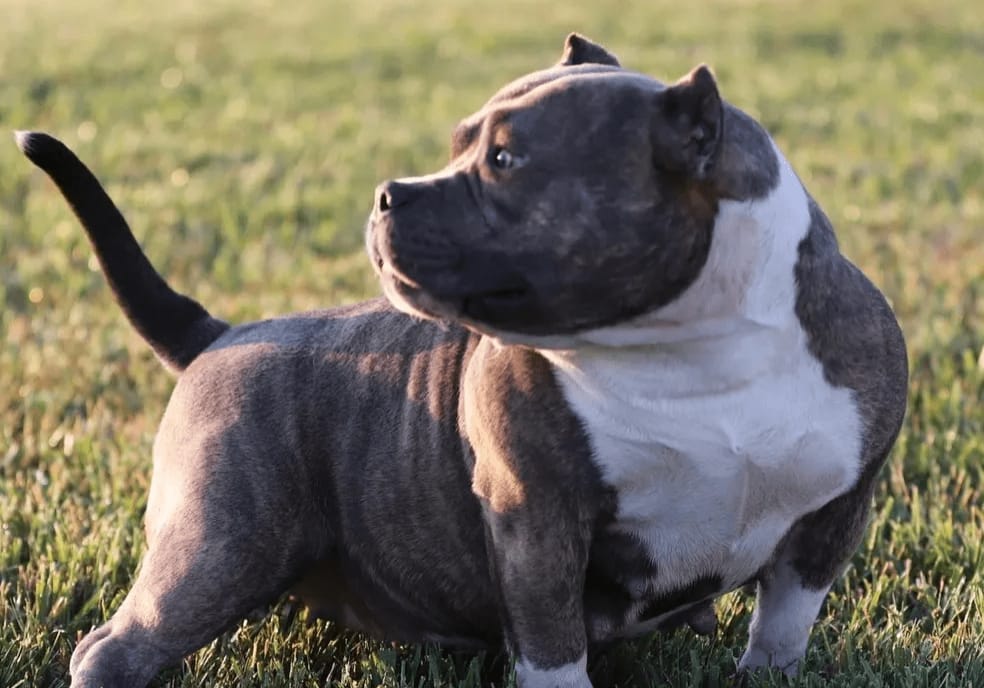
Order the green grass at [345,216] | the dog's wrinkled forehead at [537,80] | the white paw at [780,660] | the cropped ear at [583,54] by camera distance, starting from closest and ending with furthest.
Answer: the dog's wrinkled forehead at [537,80], the cropped ear at [583,54], the white paw at [780,660], the green grass at [345,216]

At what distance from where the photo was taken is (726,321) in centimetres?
295

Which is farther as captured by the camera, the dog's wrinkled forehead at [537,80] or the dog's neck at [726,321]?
the dog's wrinkled forehead at [537,80]

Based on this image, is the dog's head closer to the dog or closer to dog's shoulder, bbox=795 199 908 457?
the dog

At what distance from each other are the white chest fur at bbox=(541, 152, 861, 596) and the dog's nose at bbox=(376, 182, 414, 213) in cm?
44

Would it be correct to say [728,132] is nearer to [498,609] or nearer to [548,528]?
[548,528]

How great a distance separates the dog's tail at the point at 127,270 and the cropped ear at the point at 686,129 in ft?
5.22

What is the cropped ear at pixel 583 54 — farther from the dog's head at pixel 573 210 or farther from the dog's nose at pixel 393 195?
the dog's nose at pixel 393 195

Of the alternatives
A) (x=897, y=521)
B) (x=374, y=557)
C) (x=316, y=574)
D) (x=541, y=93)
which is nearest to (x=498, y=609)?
(x=374, y=557)

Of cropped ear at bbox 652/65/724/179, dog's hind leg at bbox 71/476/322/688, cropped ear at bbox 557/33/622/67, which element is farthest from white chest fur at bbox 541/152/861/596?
dog's hind leg at bbox 71/476/322/688

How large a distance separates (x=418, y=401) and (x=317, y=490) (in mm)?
345

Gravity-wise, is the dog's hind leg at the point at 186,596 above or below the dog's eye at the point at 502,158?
below

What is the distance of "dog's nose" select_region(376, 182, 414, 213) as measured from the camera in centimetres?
285

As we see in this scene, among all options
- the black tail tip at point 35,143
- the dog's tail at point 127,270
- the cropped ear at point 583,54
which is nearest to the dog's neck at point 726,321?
the cropped ear at point 583,54

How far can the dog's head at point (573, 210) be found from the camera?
111 inches
